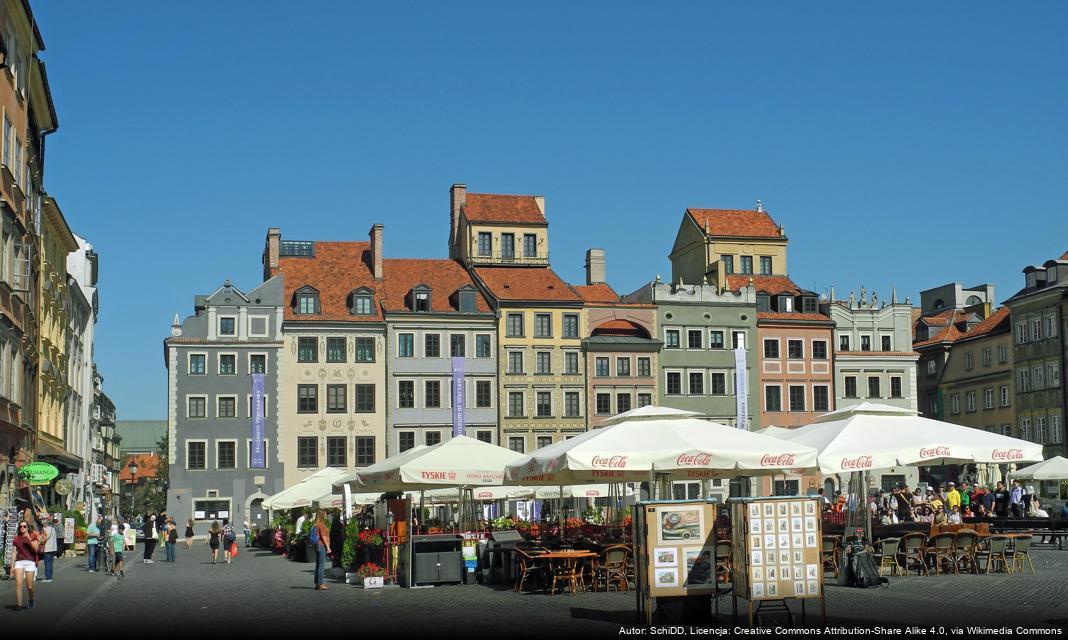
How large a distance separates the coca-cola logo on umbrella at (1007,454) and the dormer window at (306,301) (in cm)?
5252

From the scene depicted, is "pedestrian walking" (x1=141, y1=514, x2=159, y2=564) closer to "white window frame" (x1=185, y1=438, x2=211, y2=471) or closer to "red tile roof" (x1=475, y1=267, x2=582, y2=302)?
"white window frame" (x1=185, y1=438, x2=211, y2=471)

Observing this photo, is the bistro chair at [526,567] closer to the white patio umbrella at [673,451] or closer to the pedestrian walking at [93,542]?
the white patio umbrella at [673,451]

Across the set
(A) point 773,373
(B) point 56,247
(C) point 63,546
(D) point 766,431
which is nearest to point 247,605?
(D) point 766,431

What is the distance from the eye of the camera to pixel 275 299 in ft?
238

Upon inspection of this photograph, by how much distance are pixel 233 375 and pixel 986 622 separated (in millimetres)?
59025

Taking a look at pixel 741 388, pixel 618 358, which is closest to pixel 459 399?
pixel 618 358

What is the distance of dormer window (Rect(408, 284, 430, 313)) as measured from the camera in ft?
243

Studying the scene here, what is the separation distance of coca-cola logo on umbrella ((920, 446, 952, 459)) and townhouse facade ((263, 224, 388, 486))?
5047 cm

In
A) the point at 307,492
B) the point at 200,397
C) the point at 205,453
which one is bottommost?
the point at 307,492

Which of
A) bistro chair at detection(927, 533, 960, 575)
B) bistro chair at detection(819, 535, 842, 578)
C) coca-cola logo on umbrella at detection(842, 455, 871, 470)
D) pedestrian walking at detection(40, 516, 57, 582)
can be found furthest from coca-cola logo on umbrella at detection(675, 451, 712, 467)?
pedestrian walking at detection(40, 516, 57, 582)

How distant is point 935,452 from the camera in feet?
79.8

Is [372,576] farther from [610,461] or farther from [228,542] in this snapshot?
[228,542]

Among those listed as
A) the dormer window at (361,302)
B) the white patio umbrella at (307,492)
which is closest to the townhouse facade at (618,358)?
the dormer window at (361,302)

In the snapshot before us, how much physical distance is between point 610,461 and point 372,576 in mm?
8023
